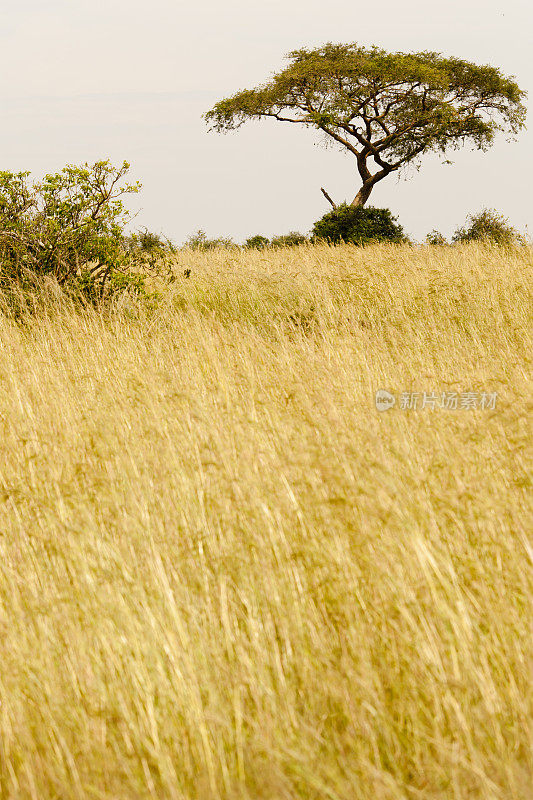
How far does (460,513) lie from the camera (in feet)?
9.58

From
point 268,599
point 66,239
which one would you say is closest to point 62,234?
point 66,239

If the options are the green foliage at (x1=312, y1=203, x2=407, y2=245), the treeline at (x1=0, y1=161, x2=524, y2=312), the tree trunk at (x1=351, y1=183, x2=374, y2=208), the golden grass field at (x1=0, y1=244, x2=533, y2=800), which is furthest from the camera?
the tree trunk at (x1=351, y1=183, x2=374, y2=208)

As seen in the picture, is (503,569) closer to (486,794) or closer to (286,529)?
(286,529)

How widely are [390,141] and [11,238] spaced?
60.4ft

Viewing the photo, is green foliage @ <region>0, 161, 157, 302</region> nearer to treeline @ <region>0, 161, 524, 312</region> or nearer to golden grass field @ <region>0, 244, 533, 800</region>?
treeline @ <region>0, 161, 524, 312</region>

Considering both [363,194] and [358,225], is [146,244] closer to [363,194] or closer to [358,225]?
[358,225]

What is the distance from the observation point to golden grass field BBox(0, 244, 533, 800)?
6.57ft

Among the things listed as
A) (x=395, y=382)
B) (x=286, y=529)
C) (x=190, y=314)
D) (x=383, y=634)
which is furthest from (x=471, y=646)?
(x=190, y=314)

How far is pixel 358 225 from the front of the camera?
819 inches

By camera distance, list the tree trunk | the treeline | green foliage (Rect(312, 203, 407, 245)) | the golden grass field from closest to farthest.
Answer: the golden grass field, the treeline, green foliage (Rect(312, 203, 407, 245)), the tree trunk

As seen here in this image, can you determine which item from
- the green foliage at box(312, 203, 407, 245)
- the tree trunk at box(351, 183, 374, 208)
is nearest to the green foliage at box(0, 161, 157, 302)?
the green foliage at box(312, 203, 407, 245)

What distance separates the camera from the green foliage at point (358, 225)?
2053 centimetres

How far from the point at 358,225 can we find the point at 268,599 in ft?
62.8

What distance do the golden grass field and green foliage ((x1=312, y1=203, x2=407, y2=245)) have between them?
16.0 metres
